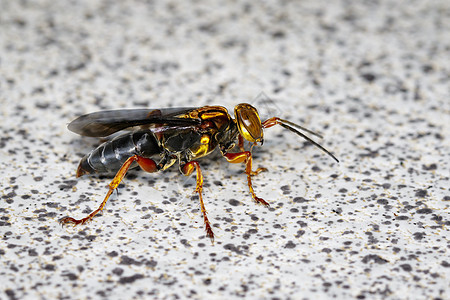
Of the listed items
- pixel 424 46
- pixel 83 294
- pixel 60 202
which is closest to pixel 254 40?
pixel 424 46

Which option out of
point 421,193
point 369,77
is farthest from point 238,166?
point 369,77

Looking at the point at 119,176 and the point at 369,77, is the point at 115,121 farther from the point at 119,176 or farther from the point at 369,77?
the point at 369,77

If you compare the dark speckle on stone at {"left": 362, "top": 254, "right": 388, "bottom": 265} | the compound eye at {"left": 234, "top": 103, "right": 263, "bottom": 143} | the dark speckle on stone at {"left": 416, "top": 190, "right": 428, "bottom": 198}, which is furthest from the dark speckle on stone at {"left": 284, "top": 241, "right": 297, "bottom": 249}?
the dark speckle on stone at {"left": 416, "top": 190, "right": 428, "bottom": 198}

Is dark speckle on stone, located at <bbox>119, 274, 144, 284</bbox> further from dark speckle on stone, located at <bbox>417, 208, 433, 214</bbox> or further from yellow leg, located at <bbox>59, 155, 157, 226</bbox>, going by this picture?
dark speckle on stone, located at <bbox>417, 208, 433, 214</bbox>

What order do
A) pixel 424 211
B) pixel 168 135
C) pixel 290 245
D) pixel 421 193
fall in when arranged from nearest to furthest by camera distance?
pixel 290 245, pixel 424 211, pixel 421 193, pixel 168 135

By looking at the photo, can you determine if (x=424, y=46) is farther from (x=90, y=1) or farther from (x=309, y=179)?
(x=90, y=1)
